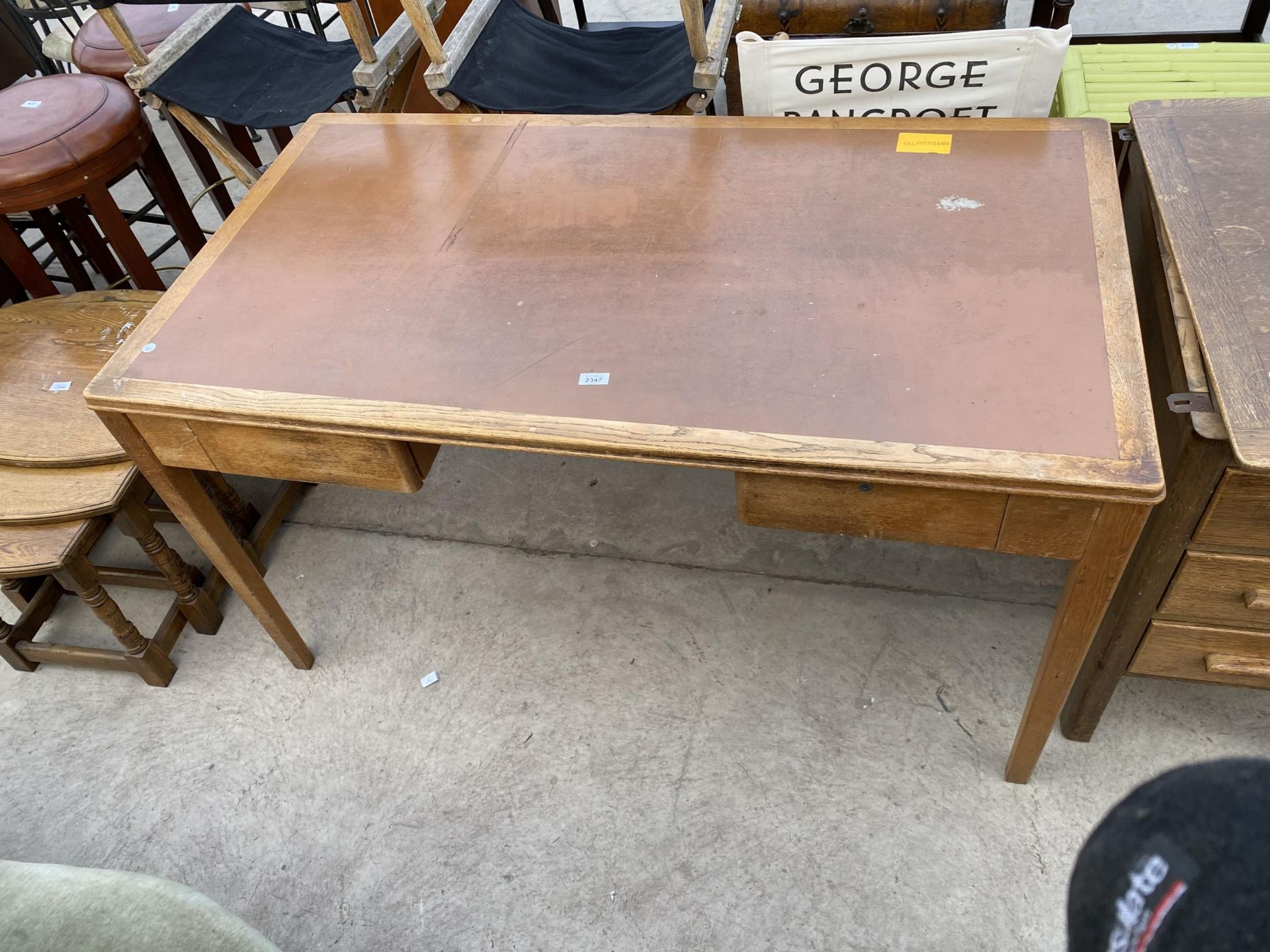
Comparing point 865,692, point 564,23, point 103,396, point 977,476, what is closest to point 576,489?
point 865,692

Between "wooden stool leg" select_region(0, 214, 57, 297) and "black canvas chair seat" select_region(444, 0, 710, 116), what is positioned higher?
"black canvas chair seat" select_region(444, 0, 710, 116)

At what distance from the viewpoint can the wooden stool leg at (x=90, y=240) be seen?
2891mm

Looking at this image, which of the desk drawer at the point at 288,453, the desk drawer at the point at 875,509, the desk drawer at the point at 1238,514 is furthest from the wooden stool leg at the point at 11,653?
the desk drawer at the point at 1238,514

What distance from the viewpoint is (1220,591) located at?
1491mm

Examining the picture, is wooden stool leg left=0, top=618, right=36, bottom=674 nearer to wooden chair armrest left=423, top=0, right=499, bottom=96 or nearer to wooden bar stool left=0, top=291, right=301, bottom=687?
wooden bar stool left=0, top=291, right=301, bottom=687

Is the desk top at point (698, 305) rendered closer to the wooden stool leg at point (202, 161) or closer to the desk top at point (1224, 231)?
the desk top at point (1224, 231)

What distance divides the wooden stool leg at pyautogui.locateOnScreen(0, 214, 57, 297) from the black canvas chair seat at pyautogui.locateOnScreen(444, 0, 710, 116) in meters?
1.38

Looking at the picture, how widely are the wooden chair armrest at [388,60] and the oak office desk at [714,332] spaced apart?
19.7 inches

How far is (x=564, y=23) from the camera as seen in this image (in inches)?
170

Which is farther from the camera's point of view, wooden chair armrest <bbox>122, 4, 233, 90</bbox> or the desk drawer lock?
wooden chair armrest <bbox>122, 4, 233, 90</bbox>

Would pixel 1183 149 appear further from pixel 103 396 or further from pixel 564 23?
pixel 564 23

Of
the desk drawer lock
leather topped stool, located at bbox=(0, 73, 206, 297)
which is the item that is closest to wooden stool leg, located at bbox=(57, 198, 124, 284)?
leather topped stool, located at bbox=(0, 73, 206, 297)

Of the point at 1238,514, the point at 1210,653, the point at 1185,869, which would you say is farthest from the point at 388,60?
the point at 1185,869

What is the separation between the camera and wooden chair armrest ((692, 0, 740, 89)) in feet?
7.45
